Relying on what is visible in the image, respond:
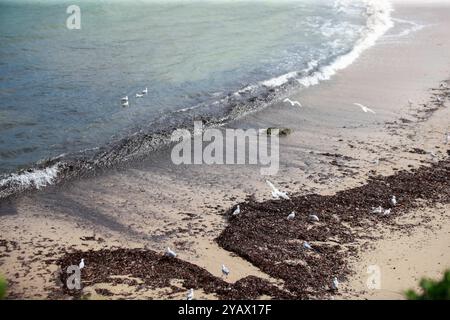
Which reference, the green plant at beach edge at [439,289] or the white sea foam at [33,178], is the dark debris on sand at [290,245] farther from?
the green plant at beach edge at [439,289]

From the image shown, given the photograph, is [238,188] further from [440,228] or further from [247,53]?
[247,53]

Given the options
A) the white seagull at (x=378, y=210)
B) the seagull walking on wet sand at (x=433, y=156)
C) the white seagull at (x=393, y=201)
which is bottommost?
the white seagull at (x=378, y=210)

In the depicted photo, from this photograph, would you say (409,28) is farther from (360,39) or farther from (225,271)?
(225,271)

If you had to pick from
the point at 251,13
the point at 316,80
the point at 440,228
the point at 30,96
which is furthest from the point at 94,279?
the point at 251,13

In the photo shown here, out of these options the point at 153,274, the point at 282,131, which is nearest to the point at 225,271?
the point at 153,274

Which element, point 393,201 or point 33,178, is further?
point 33,178

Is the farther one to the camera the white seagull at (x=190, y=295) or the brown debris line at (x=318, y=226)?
the brown debris line at (x=318, y=226)

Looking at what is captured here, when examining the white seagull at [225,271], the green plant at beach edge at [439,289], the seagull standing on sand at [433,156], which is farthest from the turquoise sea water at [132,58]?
the green plant at beach edge at [439,289]
